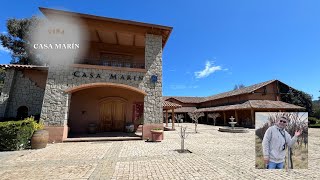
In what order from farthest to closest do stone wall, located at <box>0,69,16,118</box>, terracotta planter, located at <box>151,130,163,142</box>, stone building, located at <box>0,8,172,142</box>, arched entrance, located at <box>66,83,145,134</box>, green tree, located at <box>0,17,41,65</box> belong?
green tree, located at <box>0,17,41,65</box> → arched entrance, located at <box>66,83,145,134</box> → stone wall, located at <box>0,69,16,118</box> → terracotta planter, located at <box>151,130,163,142</box> → stone building, located at <box>0,8,172,142</box>

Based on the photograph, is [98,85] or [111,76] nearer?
[98,85]

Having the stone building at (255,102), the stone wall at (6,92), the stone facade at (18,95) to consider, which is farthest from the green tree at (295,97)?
the stone wall at (6,92)

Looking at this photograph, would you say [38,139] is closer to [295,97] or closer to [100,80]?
[100,80]

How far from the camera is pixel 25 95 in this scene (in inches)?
531

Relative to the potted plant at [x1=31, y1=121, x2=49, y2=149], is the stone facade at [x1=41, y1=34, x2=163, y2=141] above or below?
above

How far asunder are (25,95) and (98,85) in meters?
6.81

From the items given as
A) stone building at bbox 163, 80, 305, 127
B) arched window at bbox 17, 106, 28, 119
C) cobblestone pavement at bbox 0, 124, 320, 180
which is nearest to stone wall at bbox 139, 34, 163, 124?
cobblestone pavement at bbox 0, 124, 320, 180

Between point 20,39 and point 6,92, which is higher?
point 20,39

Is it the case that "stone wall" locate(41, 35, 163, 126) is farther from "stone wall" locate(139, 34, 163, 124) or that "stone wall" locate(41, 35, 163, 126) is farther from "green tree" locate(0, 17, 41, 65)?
"green tree" locate(0, 17, 41, 65)

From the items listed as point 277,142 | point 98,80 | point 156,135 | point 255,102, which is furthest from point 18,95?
point 255,102

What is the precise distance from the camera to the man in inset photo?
352 centimetres

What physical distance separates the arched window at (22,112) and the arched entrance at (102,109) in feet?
11.0

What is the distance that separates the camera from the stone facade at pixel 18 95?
12977 mm

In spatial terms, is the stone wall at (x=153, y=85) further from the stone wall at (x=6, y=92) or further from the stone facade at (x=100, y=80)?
the stone wall at (x=6, y=92)
